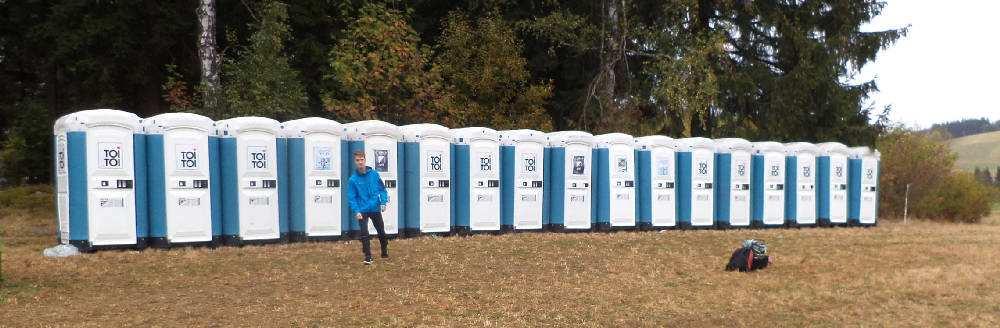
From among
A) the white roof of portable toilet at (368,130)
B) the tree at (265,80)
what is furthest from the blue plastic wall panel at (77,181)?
the tree at (265,80)

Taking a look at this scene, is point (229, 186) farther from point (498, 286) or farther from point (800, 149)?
point (800, 149)

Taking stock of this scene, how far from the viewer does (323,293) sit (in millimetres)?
8117

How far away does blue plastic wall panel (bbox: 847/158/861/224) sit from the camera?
1747 centimetres

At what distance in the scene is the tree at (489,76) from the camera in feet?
68.1

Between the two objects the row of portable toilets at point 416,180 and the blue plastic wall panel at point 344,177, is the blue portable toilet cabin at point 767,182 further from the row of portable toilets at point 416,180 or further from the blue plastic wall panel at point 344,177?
the blue plastic wall panel at point 344,177

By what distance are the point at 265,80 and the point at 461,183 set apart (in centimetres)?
591

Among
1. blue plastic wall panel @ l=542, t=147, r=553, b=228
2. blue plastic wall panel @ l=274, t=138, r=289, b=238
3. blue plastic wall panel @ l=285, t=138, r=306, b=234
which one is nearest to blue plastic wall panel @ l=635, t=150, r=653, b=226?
blue plastic wall panel @ l=542, t=147, r=553, b=228

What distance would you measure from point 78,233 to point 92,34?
11.5m

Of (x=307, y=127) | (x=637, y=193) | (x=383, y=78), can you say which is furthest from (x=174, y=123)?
(x=637, y=193)

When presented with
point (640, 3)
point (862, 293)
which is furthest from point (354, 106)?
point (862, 293)

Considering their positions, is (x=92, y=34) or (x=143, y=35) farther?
(x=143, y=35)

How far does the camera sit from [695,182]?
15609 millimetres

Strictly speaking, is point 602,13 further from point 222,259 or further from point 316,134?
point 222,259

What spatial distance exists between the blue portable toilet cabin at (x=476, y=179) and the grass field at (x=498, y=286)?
777 mm
